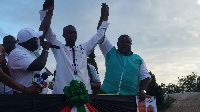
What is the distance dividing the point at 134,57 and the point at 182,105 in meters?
25.2

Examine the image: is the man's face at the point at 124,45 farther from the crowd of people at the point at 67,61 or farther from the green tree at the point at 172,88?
the green tree at the point at 172,88

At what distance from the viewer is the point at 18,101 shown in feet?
9.60

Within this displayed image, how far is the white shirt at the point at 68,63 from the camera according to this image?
3.63 metres

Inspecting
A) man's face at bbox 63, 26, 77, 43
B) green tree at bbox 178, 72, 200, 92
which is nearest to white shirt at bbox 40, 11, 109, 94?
man's face at bbox 63, 26, 77, 43

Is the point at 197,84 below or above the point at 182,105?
above

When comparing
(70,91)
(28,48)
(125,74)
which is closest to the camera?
(70,91)

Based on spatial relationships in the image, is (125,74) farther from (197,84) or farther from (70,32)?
(197,84)

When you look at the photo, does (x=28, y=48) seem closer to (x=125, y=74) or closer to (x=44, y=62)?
(x=44, y=62)

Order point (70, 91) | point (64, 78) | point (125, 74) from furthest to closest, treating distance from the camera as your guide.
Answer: point (125, 74)
point (64, 78)
point (70, 91)

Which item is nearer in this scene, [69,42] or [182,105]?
[69,42]

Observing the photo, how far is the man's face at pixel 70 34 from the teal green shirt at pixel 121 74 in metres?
0.72

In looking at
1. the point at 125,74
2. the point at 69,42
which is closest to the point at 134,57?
the point at 125,74

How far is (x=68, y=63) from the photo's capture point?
12.1ft

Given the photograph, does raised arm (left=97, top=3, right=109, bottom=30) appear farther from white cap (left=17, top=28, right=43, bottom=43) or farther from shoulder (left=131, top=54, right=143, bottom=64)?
white cap (left=17, top=28, right=43, bottom=43)
